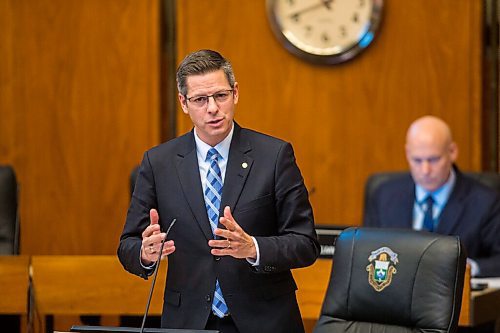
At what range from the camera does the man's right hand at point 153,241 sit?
2945 mm

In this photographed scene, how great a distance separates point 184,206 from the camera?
319 cm

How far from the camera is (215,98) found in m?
3.12

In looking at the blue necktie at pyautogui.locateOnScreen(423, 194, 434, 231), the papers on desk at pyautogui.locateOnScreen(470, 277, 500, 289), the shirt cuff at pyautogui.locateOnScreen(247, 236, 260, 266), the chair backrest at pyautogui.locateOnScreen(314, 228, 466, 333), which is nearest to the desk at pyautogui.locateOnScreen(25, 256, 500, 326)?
the papers on desk at pyautogui.locateOnScreen(470, 277, 500, 289)

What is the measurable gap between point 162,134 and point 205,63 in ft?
10.5

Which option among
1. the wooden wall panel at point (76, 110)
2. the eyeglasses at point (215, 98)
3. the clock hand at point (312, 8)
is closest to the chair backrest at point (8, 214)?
the wooden wall panel at point (76, 110)

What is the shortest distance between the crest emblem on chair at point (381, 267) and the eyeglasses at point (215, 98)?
73cm

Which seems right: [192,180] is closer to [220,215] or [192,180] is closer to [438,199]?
[220,215]

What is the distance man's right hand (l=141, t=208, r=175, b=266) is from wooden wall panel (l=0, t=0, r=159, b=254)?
10.5 feet

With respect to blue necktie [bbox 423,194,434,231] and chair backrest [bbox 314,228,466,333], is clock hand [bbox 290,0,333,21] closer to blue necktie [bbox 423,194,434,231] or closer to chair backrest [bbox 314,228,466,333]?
blue necktie [bbox 423,194,434,231]

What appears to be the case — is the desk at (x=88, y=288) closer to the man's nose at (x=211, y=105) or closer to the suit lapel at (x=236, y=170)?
the suit lapel at (x=236, y=170)

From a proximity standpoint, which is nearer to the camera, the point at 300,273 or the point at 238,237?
the point at 238,237

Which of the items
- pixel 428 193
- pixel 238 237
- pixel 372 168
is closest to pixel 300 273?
pixel 428 193

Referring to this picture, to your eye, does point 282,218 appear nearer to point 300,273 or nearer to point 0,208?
point 300,273

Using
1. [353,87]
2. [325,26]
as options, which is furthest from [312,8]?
[353,87]
